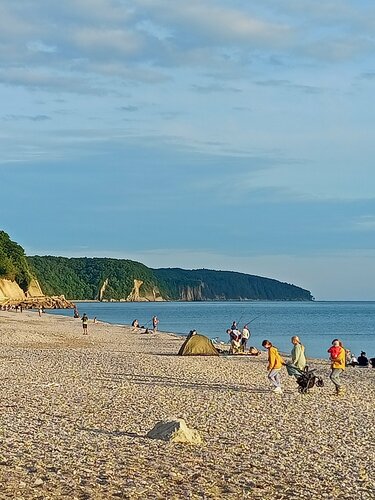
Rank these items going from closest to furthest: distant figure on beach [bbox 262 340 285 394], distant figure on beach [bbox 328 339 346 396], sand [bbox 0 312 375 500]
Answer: sand [bbox 0 312 375 500] → distant figure on beach [bbox 262 340 285 394] → distant figure on beach [bbox 328 339 346 396]

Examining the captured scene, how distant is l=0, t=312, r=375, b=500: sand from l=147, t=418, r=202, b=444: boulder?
24cm

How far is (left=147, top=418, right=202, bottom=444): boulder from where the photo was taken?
12992mm

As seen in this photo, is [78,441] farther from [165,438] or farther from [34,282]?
[34,282]

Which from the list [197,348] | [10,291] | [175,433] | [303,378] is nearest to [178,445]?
[175,433]

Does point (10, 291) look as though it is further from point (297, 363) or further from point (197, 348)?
point (297, 363)

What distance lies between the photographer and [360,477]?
10.9 metres

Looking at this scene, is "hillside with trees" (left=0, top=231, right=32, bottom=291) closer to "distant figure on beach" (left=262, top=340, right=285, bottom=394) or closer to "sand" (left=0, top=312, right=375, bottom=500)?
"sand" (left=0, top=312, right=375, bottom=500)

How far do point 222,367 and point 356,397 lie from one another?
955 centimetres

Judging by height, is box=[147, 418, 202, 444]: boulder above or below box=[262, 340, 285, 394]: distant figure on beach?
below

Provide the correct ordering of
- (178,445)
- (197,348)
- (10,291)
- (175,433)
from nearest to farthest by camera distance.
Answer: (178,445)
(175,433)
(197,348)
(10,291)

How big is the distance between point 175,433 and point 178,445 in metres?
0.31

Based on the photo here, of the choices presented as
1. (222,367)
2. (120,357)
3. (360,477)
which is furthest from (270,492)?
(120,357)

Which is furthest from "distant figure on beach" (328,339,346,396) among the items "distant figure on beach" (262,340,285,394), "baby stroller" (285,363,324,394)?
"distant figure on beach" (262,340,285,394)

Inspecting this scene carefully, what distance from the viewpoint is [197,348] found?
1452 inches
